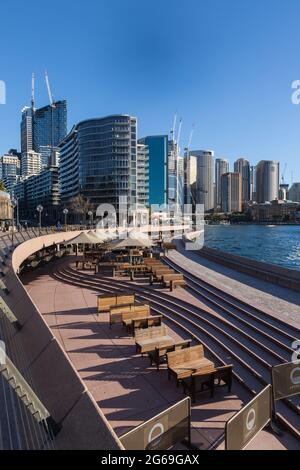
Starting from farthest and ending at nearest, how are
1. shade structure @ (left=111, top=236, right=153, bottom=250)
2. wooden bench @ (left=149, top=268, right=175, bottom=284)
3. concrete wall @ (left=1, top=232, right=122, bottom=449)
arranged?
1. shade structure @ (left=111, top=236, right=153, bottom=250)
2. wooden bench @ (left=149, top=268, right=175, bottom=284)
3. concrete wall @ (left=1, top=232, right=122, bottom=449)

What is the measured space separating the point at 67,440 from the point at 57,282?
18.9m

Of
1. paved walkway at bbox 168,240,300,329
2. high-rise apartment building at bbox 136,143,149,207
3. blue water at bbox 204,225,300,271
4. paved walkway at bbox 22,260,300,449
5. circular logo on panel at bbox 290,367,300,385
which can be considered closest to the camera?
paved walkway at bbox 22,260,300,449

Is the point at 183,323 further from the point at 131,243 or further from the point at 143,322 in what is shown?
the point at 131,243

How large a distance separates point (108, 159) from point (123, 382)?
12587 cm

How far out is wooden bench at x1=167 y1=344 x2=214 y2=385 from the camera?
350 inches

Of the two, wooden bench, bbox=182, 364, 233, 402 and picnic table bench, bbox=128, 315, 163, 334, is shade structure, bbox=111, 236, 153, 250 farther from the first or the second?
wooden bench, bbox=182, 364, 233, 402

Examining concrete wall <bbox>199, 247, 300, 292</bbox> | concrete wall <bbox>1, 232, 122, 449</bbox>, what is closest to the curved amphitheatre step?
concrete wall <bbox>1, 232, 122, 449</bbox>

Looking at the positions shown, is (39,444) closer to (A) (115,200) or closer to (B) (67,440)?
(B) (67,440)

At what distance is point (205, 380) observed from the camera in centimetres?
867

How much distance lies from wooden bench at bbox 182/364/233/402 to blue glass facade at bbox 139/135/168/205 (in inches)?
7318

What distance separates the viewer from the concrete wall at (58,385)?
13.4 feet

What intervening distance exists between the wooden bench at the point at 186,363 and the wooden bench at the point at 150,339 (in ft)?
4.03

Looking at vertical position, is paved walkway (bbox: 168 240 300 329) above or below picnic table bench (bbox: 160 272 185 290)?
below

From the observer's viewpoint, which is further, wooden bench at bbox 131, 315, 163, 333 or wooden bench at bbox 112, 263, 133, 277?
wooden bench at bbox 112, 263, 133, 277
